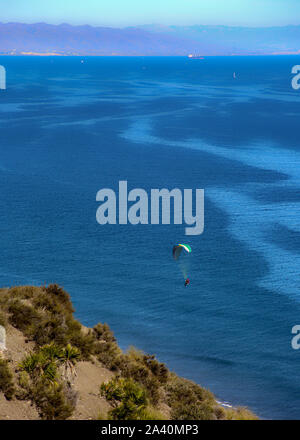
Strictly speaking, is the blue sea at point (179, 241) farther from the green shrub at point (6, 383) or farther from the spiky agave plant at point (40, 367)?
the green shrub at point (6, 383)

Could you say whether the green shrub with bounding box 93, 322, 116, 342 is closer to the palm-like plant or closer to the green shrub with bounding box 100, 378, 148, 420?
the palm-like plant

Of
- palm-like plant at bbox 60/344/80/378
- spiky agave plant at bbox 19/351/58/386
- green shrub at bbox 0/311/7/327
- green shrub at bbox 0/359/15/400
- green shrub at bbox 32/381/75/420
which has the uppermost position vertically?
green shrub at bbox 0/311/7/327

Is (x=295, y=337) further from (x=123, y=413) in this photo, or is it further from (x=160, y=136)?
(x=160, y=136)

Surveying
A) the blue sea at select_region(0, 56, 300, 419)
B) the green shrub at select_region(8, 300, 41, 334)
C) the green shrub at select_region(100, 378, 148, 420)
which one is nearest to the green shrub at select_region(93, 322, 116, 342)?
the green shrub at select_region(8, 300, 41, 334)

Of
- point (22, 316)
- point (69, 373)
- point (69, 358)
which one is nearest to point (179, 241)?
point (22, 316)

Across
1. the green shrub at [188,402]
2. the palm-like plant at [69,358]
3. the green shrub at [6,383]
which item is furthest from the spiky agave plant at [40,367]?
the green shrub at [188,402]
